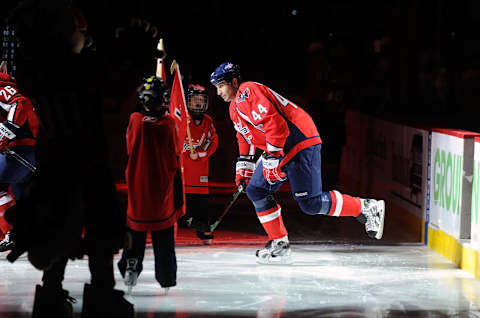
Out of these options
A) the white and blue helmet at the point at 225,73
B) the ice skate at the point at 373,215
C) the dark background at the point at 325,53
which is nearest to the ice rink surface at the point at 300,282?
the ice skate at the point at 373,215

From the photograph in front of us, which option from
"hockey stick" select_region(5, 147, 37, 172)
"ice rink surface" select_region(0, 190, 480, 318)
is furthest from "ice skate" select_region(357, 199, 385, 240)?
"hockey stick" select_region(5, 147, 37, 172)

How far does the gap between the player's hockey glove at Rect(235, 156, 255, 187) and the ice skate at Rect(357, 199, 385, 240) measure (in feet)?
3.51

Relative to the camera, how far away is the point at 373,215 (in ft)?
26.9

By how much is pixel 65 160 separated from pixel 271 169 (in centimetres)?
267

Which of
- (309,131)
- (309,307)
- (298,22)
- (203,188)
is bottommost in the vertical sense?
(309,307)

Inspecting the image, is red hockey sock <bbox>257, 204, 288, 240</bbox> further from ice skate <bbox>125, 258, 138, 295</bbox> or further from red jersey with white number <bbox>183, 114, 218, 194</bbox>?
ice skate <bbox>125, 258, 138, 295</bbox>

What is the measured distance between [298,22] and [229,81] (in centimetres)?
2042

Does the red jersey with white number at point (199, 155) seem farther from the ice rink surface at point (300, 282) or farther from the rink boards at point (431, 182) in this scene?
the rink boards at point (431, 182)

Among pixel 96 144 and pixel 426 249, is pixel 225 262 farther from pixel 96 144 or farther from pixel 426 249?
pixel 96 144

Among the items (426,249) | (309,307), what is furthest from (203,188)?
(309,307)

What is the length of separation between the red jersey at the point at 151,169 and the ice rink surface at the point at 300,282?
664 millimetres

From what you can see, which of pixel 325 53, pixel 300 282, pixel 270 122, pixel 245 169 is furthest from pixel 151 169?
pixel 325 53

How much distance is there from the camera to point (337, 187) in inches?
532

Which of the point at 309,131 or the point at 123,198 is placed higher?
the point at 309,131
